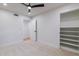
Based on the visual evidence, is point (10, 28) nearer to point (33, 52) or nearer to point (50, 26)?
point (33, 52)

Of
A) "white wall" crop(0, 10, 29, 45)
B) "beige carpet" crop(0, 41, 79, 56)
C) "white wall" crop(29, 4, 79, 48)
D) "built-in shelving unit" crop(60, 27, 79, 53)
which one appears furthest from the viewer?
"white wall" crop(0, 10, 29, 45)

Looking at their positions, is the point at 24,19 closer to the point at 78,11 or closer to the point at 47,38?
the point at 47,38

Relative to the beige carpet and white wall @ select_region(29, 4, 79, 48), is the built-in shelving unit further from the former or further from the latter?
the beige carpet

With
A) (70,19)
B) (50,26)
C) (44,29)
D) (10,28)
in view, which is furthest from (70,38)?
(10,28)

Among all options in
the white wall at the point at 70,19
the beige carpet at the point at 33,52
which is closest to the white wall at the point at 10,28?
the beige carpet at the point at 33,52

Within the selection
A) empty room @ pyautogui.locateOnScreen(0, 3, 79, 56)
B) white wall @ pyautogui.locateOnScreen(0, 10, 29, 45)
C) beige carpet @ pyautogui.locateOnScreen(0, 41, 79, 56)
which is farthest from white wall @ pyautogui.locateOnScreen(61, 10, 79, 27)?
white wall @ pyautogui.locateOnScreen(0, 10, 29, 45)

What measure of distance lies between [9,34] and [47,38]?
2.08m

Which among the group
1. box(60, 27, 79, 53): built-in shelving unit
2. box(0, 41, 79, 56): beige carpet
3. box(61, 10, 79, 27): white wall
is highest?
box(61, 10, 79, 27): white wall

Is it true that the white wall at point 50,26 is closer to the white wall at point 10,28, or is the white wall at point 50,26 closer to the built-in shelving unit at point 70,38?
the built-in shelving unit at point 70,38

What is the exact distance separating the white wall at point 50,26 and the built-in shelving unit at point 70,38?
0.73 ft

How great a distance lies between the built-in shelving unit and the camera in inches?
131

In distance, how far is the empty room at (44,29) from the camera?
336cm

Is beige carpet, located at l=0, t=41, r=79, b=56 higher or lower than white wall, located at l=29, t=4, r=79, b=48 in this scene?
lower

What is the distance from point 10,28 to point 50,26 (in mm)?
2177
